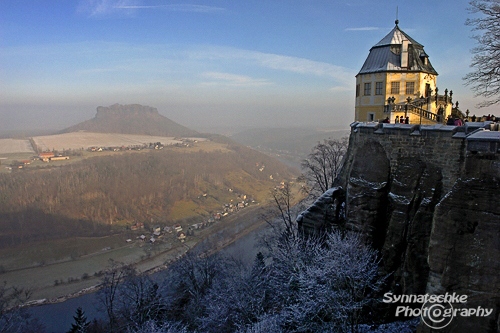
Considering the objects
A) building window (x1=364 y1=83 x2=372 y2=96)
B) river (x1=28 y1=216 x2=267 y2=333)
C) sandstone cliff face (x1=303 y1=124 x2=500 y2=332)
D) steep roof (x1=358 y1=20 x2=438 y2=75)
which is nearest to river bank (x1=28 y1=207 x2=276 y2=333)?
river (x1=28 y1=216 x2=267 y2=333)

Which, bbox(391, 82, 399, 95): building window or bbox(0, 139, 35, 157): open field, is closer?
bbox(391, 82, 399, 95): building window

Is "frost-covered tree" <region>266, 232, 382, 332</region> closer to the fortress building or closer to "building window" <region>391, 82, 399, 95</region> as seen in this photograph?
the fortress building

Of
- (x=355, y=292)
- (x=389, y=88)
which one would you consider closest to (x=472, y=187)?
(x=355, y=292)

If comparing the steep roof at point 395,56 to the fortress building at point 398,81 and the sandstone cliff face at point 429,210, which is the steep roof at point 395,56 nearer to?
the fortress building at point 398,81

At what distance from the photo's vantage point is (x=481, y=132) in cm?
1146

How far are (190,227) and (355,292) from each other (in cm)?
6161

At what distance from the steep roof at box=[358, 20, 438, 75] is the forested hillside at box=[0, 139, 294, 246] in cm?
6667

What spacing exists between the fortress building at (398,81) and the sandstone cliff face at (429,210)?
5523 mm

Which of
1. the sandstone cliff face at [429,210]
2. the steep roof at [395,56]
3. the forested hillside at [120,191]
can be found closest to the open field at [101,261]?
the forested hillside at [120,191]

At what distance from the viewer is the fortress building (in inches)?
852

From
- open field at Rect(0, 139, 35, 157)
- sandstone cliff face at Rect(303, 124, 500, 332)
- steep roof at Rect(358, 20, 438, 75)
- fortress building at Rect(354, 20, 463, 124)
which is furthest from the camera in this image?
open field at Rect(0, 139, 35, 157)

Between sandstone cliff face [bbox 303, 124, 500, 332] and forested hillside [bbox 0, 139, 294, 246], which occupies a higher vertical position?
sandstone cliff face [bbox 303, 124, 500, 332]

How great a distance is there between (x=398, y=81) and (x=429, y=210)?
37.4 feet

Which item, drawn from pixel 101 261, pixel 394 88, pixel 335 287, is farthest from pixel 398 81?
pixel 101 261
